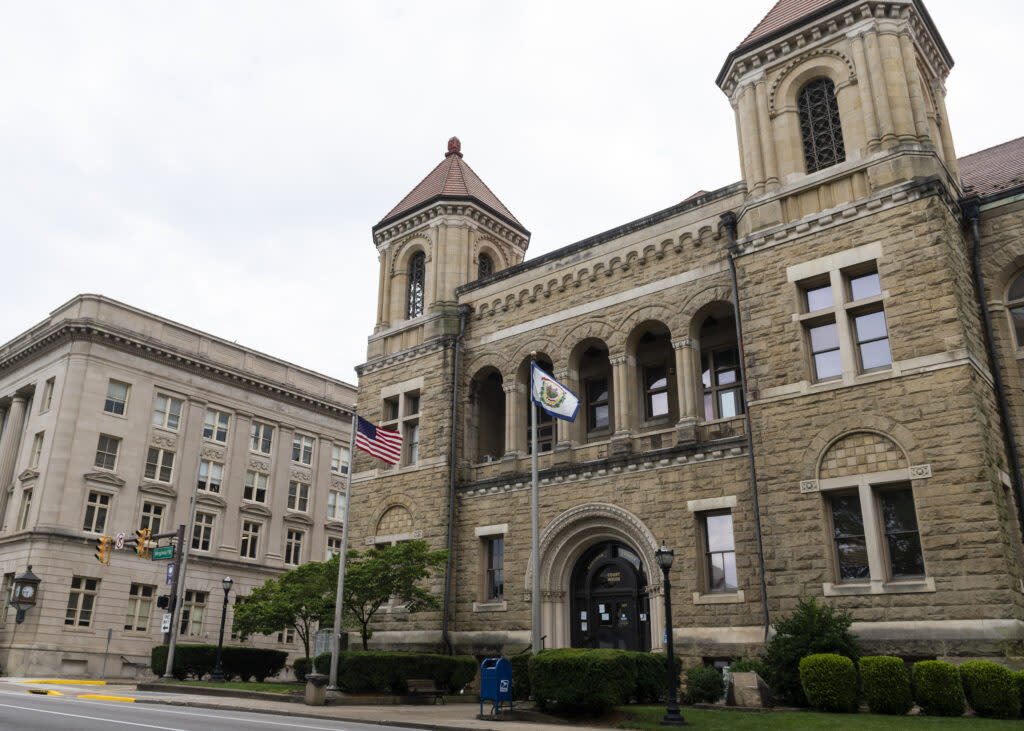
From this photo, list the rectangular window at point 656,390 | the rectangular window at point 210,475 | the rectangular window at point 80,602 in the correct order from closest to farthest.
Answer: the rectangular window at point 656,390 → the rectangular window at point 80,602 → the rectangular window at point 210,475

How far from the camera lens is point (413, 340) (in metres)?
30.5

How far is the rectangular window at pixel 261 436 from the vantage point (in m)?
50.2

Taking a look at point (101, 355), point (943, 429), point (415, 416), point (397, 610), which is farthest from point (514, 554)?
point (101, 355)

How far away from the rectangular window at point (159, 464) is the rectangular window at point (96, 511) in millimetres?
2575

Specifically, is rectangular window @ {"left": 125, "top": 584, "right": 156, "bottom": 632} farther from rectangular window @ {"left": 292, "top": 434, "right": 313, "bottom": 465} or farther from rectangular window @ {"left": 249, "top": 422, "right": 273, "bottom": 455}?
rectangular window @ {"left": 292, "top": 434, "right": 313, "bottom": 465}

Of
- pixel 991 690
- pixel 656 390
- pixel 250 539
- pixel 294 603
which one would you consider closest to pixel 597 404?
pixel 656 390

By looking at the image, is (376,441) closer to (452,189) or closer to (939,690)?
(452,189)

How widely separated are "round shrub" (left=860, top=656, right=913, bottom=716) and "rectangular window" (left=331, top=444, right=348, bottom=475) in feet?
141

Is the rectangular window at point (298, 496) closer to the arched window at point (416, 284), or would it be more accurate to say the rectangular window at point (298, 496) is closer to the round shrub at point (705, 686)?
the arched window at point (416, 284)

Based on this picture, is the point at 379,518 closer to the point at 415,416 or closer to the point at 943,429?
the point at 415,416

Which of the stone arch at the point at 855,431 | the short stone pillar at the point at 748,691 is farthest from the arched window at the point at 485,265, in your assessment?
the short stone pillar at the point at 748,691

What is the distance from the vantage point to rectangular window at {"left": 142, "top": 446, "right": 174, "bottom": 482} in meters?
44.5

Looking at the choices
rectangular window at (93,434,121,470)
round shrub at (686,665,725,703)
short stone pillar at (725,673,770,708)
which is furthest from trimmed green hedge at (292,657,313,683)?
rectangular window at (93,434,121,470)

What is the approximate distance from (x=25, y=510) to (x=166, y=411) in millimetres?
8419
